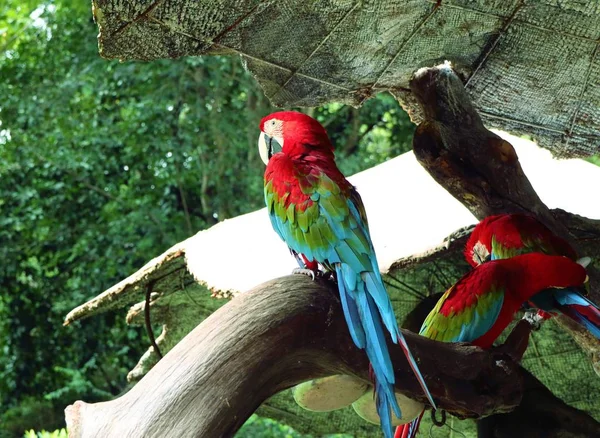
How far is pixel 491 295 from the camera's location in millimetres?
1843

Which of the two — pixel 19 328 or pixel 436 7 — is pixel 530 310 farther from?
pixel 19 328

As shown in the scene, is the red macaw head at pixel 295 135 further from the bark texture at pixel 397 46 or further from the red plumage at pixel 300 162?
the bark texture at pixel 397 46

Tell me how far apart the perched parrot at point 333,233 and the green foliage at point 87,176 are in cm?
421

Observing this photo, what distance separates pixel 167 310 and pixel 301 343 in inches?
62.1

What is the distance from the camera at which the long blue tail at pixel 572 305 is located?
5.74 ft

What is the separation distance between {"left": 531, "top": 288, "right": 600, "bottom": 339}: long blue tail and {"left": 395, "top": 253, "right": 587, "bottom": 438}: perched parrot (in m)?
0.03

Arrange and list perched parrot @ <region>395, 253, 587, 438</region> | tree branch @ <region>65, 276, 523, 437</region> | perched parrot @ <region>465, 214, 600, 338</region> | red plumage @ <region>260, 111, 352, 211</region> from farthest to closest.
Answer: perched parrot @ <region>465, 214, 600, 338</region>
perched parrot @ <region>395, 253, 587, 438</region>
red plumage @ <region>260, 111, 352, 211</region>
tree branch @ <region>65, 276, 523, 437</region>

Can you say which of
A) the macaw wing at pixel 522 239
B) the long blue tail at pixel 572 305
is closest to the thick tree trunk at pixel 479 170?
the macaw wing at pixel 522 239

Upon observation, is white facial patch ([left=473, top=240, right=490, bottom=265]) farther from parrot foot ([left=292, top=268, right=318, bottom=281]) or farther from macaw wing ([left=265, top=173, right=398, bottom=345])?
parrot foot ([left=292, top=268, right=318, bottom=281])

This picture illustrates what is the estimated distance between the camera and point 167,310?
2.82 metres

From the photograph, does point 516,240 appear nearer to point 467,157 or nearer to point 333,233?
point 467,157

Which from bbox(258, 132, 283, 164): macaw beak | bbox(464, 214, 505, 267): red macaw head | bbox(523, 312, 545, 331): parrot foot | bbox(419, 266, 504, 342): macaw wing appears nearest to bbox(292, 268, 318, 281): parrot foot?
bbox(258, 132, 283, 164): macaw beak

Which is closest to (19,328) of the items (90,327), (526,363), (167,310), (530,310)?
(90,327)

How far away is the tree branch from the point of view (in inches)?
44.6
